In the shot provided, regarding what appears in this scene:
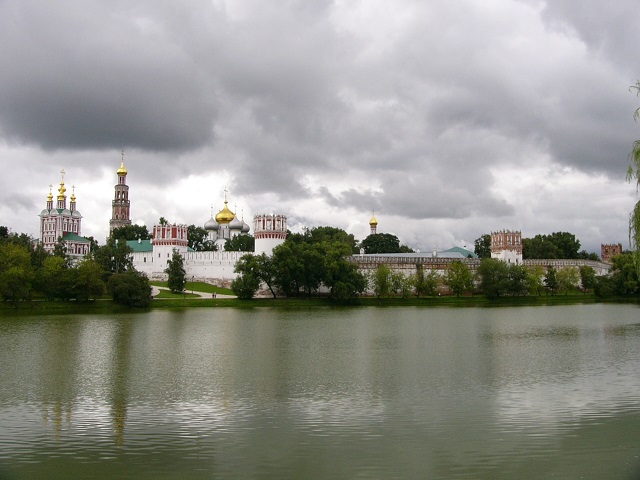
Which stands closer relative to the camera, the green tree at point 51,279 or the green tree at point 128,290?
the green tree at point 51,279

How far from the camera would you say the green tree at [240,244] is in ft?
266

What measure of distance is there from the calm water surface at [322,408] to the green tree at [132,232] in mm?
68222

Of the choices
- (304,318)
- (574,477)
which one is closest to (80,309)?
(304,318)

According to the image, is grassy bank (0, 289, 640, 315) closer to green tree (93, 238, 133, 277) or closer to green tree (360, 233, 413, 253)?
green tree (93, 238, 133, 277)

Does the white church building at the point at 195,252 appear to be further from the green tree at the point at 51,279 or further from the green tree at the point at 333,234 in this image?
the green tree at the point at 51,279

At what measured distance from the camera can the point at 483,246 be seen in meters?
97.6

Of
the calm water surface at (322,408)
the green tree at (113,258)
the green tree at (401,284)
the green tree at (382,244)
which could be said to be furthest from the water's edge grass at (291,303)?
the green tree at (382,244)

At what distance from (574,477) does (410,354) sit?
482 inches

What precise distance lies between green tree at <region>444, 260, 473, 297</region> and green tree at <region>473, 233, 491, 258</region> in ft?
108

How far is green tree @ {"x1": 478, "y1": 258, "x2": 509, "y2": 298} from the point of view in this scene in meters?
59.8

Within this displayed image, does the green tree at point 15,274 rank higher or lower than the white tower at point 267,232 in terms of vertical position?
lower

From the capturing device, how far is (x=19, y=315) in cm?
4016

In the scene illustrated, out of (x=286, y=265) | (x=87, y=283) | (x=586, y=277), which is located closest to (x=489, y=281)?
(x=586, y=277)

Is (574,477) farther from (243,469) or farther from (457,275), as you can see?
(457,275)
